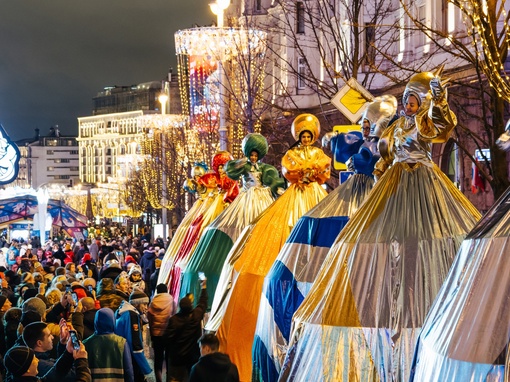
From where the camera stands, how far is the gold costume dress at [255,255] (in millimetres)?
8719

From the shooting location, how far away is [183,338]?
966 cm

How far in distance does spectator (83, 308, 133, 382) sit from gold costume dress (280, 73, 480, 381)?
94.5 inches

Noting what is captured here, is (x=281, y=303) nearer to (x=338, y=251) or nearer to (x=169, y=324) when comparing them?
(x=338, y=251)

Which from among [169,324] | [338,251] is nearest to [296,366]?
[338,251]

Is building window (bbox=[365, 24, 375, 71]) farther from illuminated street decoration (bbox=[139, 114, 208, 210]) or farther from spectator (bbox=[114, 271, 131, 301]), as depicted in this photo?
illuminated street decoration (bbox=[139, 114, 208, 210])

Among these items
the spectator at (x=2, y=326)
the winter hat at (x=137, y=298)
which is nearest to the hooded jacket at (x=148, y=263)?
the winter hat at (x=137, y=298)

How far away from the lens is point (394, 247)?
5914 millimetres

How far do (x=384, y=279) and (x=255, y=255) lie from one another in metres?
3.07

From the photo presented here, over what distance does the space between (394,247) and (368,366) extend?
2.19 feet

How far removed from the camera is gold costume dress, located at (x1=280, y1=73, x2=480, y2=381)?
577cm

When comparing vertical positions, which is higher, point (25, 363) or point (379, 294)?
point (379, 294)

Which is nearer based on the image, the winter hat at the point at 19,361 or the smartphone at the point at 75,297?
the winter hat at the point at 19,361

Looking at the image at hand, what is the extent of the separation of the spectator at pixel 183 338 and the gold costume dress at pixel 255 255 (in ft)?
1.75

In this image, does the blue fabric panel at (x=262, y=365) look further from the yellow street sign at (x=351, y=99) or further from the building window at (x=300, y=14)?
the building window at (x=300, y=14)
